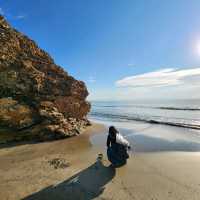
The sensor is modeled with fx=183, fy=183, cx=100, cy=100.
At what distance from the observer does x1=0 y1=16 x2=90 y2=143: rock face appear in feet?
44.1

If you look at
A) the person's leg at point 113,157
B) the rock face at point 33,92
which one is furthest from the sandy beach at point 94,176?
the rock face at point 33,92

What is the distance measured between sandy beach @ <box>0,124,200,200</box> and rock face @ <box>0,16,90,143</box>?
3181 millimetres

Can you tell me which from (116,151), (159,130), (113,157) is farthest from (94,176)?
(159,130)

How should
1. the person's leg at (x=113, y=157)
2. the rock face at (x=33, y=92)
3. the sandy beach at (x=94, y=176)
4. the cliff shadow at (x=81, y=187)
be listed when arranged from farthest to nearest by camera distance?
the rock face at (x=33, y=92) < the person's leg at (x=113, y=157) < the sandy beach at (x=94, y=176) < the cliff shadow at (x=81, y=187)

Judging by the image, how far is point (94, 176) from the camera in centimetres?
704

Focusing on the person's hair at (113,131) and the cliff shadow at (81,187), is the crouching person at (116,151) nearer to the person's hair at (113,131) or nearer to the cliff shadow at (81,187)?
the person's hair at (113,131)

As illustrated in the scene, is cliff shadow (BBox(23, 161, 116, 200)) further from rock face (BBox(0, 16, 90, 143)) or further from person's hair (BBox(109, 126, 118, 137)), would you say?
rock face (BBox(0, 16, 90, 143))

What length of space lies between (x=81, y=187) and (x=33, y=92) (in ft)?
36.2

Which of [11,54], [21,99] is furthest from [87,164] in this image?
[11,54]

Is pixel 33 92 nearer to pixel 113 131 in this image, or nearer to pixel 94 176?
pixel 113 131

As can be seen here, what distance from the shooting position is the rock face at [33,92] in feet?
44.1

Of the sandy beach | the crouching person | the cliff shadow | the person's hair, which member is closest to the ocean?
the sandy beach

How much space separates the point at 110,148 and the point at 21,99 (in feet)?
31.2

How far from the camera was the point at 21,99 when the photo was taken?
1455 cm
